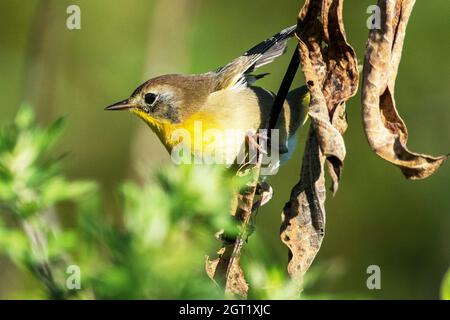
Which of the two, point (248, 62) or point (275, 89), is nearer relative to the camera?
point (248, 62)

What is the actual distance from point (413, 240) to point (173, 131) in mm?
2493

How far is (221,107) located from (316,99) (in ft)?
6.17

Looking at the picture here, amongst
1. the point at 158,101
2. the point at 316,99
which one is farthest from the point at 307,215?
the point at 158,101

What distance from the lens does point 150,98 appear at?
413cm

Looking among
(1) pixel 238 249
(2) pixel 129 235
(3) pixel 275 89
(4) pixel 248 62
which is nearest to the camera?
(2) pixel 129 235

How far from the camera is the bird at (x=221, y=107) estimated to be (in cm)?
359

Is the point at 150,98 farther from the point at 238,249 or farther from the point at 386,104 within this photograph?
the point at 238,249

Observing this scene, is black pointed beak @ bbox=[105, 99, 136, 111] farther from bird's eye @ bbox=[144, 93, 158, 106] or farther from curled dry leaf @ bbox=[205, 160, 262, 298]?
curled dry leaf @ bbox=[205, 160, 262, 298]

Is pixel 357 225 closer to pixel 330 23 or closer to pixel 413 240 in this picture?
pixel 413 240

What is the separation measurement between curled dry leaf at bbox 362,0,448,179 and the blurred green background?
10.1 ft

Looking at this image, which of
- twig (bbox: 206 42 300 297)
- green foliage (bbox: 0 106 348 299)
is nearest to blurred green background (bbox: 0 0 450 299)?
twig (bbox: 206 42 300 297)

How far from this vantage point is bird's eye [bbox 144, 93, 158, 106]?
13.5ft

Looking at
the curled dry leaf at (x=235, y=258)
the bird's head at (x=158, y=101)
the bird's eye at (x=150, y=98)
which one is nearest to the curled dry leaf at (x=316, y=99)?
the curled dry leaf at (x=235, y=258)

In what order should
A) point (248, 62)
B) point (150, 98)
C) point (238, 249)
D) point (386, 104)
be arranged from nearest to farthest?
point (238, 249)
point (386, 104)
point (248, 62)
point (150, 98)
